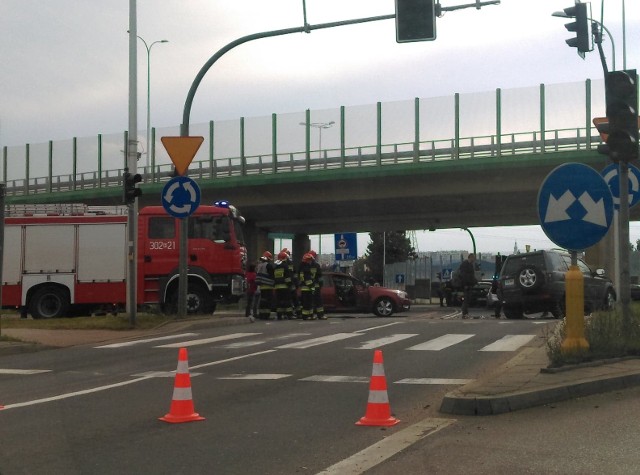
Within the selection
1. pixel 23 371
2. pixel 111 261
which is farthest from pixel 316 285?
pixel 23 371

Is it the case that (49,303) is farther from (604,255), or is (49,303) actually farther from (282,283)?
(604,255)

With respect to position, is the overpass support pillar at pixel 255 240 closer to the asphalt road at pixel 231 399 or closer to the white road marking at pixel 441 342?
the white road marking at pixel 441 342

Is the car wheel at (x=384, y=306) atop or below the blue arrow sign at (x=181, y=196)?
below

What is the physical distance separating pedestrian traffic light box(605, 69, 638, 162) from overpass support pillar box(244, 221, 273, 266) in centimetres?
3948

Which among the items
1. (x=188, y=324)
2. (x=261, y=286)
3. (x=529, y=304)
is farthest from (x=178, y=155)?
(x=529, y=304)

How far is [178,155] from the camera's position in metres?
18.0

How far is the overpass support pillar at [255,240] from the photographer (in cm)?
5044

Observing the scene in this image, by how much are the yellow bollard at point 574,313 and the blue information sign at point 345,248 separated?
3077cm

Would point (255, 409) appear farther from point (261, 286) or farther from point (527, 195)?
point (527, 195)

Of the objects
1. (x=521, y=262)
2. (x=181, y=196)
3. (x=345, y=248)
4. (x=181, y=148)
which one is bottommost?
(x=521, y=262)

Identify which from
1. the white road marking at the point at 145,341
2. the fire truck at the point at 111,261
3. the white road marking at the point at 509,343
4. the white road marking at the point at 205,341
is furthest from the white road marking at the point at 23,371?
the fire truck at the point at 111,261

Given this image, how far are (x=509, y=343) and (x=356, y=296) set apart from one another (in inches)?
559

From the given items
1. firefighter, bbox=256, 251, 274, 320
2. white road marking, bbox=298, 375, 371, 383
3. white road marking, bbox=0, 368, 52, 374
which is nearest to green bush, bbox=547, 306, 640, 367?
white road marking, bbox=298, 375, 371, 383

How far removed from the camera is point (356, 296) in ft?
92.1
